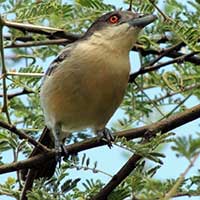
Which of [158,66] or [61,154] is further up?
[158,66]

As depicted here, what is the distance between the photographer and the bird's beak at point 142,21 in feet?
10.4

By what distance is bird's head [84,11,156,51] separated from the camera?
3.46 meters

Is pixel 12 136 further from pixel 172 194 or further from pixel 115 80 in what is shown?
pixel 172 194

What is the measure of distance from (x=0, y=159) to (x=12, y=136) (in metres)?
0.12

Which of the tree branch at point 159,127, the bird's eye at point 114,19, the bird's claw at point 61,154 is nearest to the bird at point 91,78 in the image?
the bird's eye at point 114,19

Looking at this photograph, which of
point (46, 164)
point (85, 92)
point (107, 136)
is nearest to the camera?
point (46, 164)

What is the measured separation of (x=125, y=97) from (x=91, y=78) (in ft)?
1.23

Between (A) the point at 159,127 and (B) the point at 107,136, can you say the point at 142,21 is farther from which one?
(A) the point at 159,127

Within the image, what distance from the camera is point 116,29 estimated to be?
146 inches

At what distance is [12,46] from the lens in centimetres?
331

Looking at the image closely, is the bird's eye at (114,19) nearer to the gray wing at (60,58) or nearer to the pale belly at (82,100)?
the gray wing at (60,58)

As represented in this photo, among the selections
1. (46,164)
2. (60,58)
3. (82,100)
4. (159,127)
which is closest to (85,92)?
(82,100)

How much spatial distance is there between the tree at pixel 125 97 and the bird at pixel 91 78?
0.24ft

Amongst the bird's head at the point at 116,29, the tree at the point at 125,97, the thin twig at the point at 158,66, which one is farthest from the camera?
the bird's head at the point at 116,29
